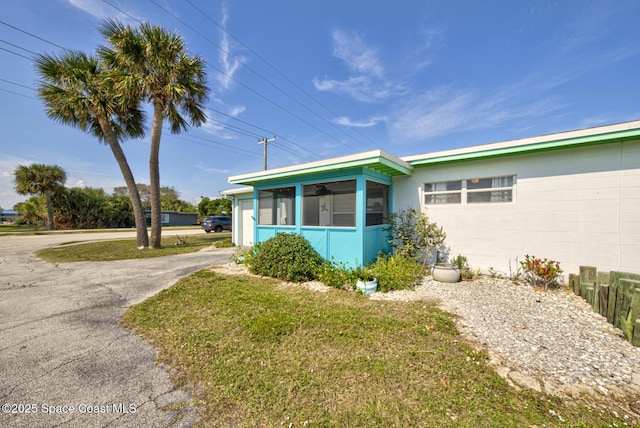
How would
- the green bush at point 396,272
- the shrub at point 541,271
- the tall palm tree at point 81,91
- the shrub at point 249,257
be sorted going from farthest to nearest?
1. the tall palm tree at point 81,91
2. the shrub at point 249,257
3. the green bush at point 396,272
4. the shrub at point 541,271

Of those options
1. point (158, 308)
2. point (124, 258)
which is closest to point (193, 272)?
point (158, 308)

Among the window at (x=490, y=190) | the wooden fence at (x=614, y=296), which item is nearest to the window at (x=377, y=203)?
the window at (x=490, y=190)

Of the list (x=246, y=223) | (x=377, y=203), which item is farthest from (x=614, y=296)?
(x=246, y=223)

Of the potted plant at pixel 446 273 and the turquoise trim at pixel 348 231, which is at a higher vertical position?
the turquoise trim at pixel 348 231

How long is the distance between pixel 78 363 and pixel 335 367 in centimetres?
284

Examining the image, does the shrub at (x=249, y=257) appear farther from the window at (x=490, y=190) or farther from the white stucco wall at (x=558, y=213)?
the window at (x=490, y=190)

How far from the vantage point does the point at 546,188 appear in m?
5.07

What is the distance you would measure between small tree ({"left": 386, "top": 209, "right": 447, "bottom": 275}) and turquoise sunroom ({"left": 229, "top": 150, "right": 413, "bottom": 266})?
0.34m

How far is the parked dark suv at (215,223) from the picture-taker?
68.0ft

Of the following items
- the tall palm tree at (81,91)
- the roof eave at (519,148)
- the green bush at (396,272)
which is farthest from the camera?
the tall palm tree at (81,91)

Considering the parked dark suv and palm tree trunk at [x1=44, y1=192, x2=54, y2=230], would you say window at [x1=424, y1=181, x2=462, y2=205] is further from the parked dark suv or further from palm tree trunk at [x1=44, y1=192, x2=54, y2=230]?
palm tree trunk at [x1=44, y1=192, x2=54, y2=230]

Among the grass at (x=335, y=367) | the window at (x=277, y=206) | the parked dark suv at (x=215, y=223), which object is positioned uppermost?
the window at (x=277, y=206)

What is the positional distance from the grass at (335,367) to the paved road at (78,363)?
0.73 feet

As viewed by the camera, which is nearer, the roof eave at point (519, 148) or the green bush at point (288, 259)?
the roof eave at point (519, 148)
